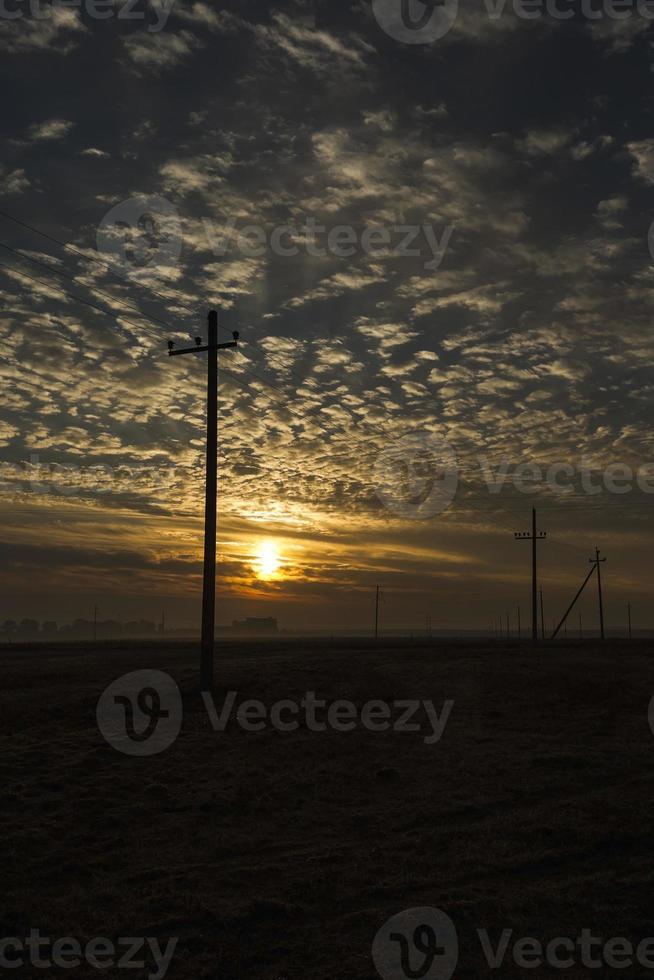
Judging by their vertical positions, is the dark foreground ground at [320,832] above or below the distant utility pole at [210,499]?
below

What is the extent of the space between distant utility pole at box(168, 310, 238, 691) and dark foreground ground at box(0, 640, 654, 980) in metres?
1.70

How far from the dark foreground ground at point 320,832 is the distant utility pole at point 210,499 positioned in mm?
1699

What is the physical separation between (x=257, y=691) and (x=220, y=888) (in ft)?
47.7

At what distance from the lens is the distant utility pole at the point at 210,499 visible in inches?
1039

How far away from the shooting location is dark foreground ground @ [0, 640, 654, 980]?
1138cm

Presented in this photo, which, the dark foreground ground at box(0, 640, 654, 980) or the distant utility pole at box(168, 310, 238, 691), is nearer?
the dark foreground ground at box(0, 640, 654, 980)

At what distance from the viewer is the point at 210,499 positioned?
27.2m

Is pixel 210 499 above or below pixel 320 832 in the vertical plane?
above

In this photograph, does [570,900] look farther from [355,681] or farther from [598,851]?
[355,681]

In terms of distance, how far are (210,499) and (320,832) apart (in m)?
13.7

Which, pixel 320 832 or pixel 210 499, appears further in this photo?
pixel 210 499

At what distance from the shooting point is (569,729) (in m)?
24.3

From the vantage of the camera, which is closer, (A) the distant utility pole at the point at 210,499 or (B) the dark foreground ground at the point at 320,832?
(B) the dark foreground ground at the point at 320,832

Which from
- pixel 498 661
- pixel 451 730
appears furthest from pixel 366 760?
pixel 498 661
